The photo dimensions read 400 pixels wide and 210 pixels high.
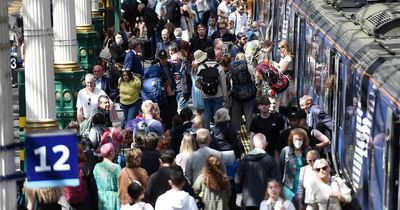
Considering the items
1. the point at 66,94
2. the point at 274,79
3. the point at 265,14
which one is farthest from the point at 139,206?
the point at 265,14

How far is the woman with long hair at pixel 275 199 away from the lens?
13.5m

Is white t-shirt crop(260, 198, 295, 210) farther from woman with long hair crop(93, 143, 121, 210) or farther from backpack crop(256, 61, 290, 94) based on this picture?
backpack crop(256, 61, 290, 94)

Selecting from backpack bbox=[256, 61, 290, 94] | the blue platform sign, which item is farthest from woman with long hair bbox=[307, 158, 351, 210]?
backpack bbox=[256, 61, 290, 94]

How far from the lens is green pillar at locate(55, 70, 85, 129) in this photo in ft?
66.7

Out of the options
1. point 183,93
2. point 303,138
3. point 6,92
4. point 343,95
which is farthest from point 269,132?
point 6,92

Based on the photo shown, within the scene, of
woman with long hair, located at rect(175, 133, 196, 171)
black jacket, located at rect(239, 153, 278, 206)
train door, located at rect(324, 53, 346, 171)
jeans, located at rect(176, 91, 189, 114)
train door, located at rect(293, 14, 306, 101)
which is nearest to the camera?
black jacket, located at rect(239, 153, 278, 206)

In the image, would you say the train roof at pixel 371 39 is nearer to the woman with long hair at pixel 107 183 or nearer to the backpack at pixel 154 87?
the backpack at pixel 154 87

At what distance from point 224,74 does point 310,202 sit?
253 inches

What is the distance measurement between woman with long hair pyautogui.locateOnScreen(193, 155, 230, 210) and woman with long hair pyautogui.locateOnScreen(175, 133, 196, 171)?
90 cm

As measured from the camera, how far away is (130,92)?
67.0 ft

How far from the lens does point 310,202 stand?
14.2 m

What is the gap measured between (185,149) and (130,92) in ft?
16.9

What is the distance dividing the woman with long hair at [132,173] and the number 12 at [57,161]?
3962 millimetres

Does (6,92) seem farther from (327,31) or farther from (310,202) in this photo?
(327,31)
